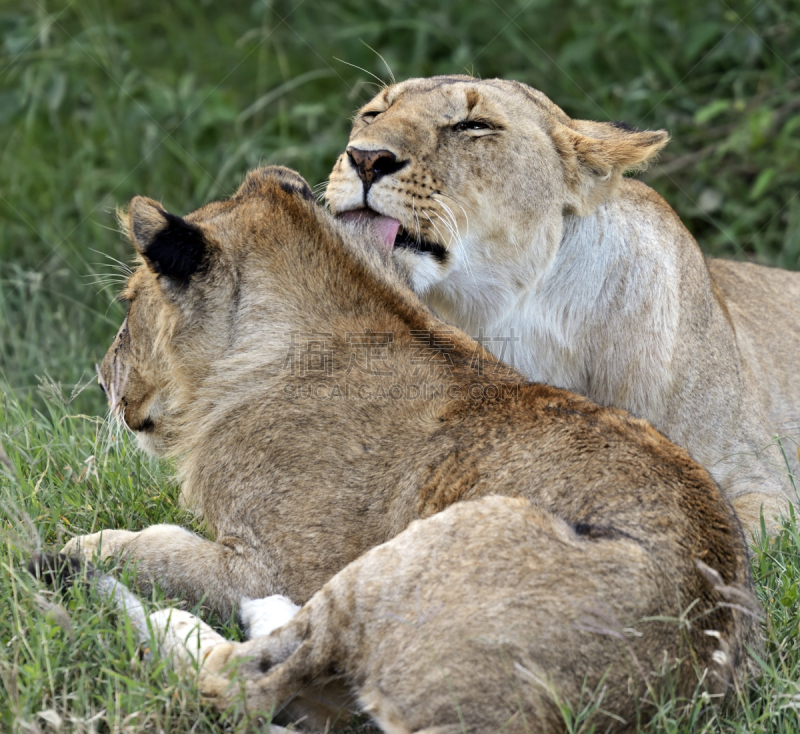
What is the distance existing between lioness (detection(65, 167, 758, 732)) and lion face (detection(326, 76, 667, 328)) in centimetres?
22

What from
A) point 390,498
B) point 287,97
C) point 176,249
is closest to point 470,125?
point 176,249

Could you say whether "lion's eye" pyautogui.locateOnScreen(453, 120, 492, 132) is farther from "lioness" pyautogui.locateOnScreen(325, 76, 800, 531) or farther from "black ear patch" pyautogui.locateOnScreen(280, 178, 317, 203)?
"black ear patch" pyautogui.locateOnScreen(280, 178, 317, 203)

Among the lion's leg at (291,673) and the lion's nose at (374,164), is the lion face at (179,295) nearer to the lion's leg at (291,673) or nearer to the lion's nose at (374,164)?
the lion's nose at (374,164)

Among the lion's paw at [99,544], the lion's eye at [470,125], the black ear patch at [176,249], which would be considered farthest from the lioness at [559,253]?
the lion's paw at [99,544]

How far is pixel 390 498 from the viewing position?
285 cm

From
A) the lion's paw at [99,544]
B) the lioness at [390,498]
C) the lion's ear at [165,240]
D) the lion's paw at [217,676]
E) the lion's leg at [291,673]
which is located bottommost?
the lion's paw at [99,544]

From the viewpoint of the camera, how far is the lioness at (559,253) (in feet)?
11.5

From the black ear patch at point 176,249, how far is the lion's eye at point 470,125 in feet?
3.49

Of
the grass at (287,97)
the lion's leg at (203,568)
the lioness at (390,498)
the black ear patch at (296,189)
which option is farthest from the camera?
the grass at (287,97)

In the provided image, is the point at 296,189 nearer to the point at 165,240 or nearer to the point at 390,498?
the point at 165,240

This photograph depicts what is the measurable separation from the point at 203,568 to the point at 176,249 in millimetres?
915

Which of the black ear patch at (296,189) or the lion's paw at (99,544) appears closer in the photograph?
the lion's paw at (99,544)

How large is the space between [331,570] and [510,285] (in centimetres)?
127

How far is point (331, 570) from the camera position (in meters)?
2.85
